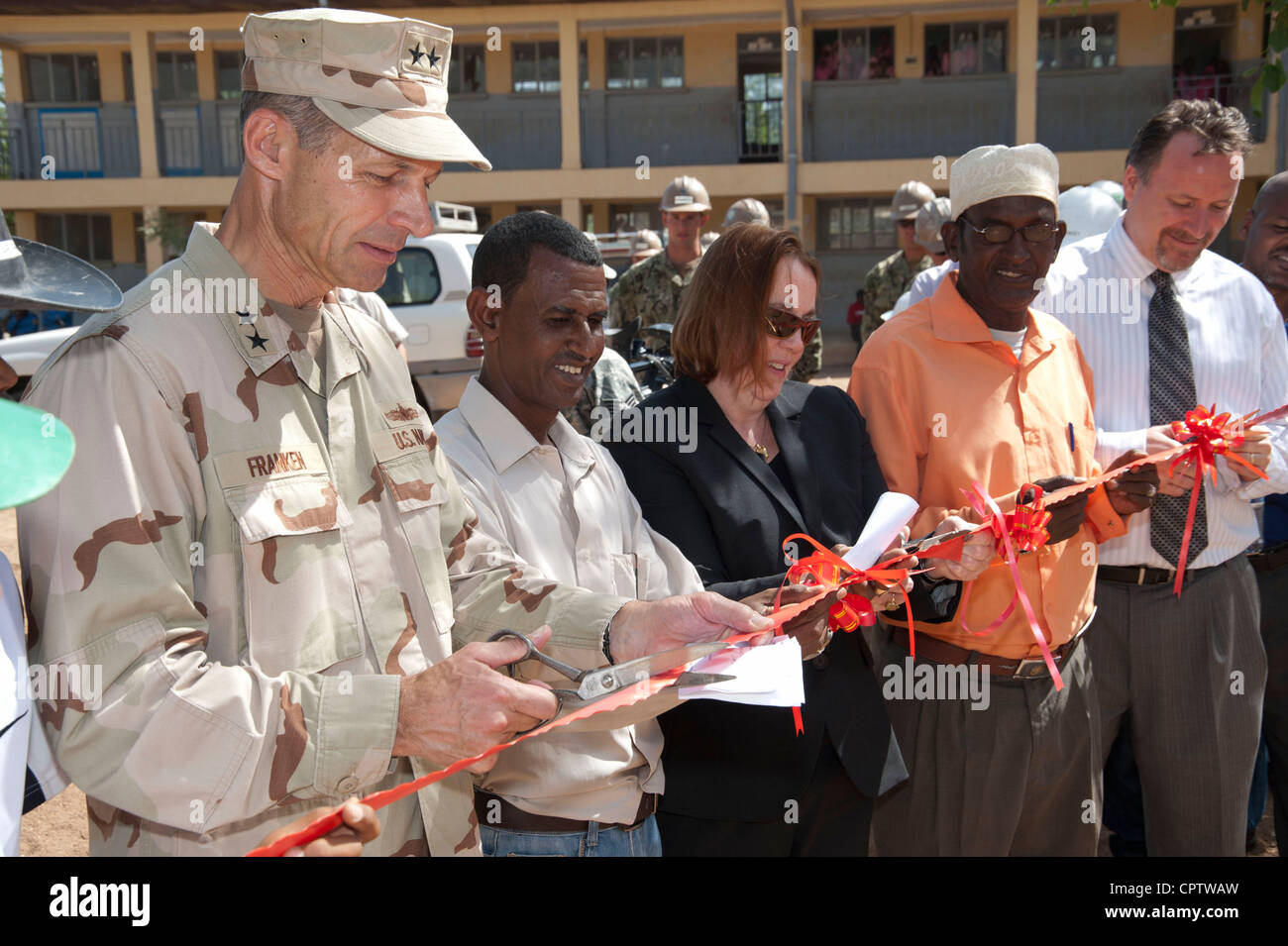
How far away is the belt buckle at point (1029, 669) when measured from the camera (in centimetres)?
314

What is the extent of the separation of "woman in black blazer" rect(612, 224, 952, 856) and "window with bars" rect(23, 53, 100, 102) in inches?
1088

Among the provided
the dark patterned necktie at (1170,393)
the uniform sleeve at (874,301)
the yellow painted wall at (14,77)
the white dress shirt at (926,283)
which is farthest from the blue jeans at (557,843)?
the yellow painted wall at (14,77)

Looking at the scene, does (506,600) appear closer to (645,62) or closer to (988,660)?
(988,660)

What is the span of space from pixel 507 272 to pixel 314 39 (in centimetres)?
100

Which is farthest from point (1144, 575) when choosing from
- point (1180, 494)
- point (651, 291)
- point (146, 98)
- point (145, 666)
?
point (146, 98)

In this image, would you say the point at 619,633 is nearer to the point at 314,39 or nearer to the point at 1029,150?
the point at 314,39

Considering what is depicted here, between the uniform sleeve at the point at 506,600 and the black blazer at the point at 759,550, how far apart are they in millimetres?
576

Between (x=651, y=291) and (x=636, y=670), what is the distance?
6.15 meters

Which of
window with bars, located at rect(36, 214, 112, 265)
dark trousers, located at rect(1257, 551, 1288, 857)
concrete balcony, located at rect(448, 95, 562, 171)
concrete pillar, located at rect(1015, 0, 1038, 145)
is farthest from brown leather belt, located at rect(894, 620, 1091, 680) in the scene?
window with bars, located at rect(36, 214, 112, 265)

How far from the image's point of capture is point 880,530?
2514 mm

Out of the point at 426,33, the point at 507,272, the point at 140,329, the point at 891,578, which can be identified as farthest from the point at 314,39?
the point at 891,578

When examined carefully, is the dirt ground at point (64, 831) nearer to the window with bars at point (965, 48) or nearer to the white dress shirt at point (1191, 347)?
the white dress shirt at point (1191, 347)

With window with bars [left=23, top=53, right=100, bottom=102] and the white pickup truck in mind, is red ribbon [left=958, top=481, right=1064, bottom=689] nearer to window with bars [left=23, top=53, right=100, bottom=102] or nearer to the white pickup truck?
the white pickup truck
